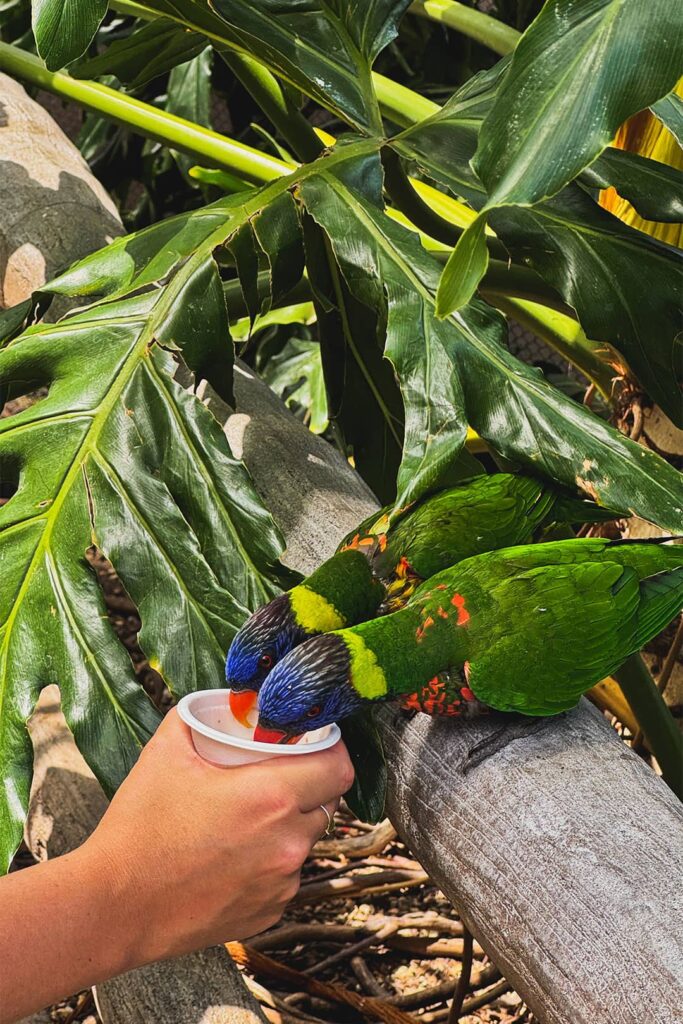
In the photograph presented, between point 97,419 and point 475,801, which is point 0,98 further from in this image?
point 475,801

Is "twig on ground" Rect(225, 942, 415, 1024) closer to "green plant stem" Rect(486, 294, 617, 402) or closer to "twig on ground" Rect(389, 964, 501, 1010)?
"twig on ground" Rect(389, 964, 501, 1010)

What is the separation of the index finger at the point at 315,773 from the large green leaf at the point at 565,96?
309 mm

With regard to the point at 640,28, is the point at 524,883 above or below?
below

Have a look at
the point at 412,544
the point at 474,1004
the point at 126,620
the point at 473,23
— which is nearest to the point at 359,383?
the point at 412,544

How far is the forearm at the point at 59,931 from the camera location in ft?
2.03

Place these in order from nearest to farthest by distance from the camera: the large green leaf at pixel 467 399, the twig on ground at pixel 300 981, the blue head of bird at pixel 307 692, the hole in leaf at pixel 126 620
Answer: the blue head of bird at pixel 307 692, the large green leaf at pixel 467 399, the twig on ground at pixel 300 981, the hole in leaf at pixel 126 620

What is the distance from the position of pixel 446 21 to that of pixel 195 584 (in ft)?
2.69

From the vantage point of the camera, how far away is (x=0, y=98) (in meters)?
1.43

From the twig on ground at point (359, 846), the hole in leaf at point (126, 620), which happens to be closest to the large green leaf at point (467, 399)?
the twig on ground at point (359, 846)

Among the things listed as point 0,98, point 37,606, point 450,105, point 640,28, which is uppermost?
point 640,28

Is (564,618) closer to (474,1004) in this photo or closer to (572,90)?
(572,90)

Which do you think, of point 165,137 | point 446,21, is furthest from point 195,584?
point 446,21

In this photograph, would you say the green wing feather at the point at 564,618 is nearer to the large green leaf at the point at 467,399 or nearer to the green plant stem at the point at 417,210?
the large green leaf at the point at 467,399

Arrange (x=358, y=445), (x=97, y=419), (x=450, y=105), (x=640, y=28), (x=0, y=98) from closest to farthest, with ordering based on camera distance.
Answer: (x=640, y=28), (x=97, y=419), (x=450, y=105), (x=358, y=445), (x=0, y=98)
